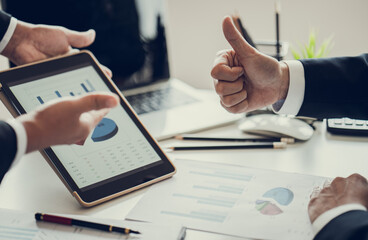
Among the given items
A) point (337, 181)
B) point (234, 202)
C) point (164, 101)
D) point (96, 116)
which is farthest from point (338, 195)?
point (164, 101)

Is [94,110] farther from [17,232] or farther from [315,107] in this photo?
[315,107]

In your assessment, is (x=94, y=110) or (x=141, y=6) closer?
(x=94, y=110)

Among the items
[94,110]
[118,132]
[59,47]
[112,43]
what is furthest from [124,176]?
[112,43]

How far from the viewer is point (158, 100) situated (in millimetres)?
1300

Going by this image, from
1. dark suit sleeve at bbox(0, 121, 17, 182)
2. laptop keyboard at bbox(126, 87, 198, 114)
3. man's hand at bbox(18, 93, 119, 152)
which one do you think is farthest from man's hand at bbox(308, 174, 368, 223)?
laptop keyboard at bbox(126, 87, 198, 114)

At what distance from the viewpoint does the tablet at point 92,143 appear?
2.72ft

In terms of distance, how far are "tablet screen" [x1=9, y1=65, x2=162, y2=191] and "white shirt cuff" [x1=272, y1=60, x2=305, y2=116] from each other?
1.00 feet

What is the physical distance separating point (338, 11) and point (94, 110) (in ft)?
2.95

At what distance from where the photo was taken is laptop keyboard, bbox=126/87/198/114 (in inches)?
49.3

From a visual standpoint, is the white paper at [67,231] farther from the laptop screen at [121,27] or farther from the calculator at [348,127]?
the laptop screen at [121,27]

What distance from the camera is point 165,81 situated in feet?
4.63

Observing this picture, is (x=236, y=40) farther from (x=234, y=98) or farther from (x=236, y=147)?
(x=236, y=147)

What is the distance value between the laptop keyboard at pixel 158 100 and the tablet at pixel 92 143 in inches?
11.6

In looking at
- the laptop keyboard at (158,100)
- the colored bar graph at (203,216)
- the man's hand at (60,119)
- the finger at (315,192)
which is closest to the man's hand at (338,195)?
the finger at (315,192)
